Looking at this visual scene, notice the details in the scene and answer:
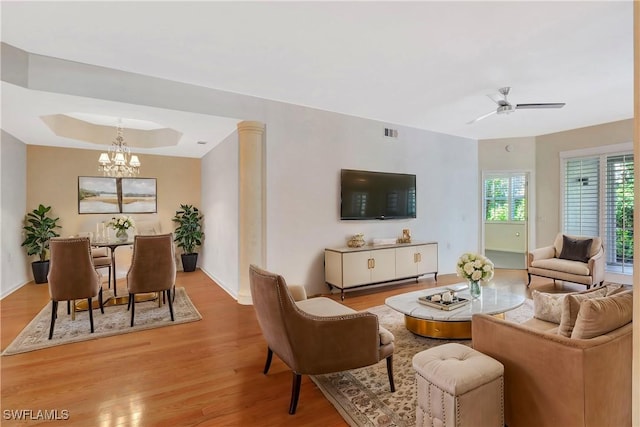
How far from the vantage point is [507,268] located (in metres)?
6.68

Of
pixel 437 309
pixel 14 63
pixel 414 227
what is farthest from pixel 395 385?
pixel 14 63

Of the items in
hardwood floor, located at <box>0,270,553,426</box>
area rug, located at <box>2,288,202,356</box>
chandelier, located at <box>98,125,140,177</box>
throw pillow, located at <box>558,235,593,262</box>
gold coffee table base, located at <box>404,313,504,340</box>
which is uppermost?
chandelier, located at <box>98,125,140,177</box>

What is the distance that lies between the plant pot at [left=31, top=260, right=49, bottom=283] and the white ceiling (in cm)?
238

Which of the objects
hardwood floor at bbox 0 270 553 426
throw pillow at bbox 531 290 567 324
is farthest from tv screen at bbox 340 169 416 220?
throw pillow at bbox 531 290 567 324

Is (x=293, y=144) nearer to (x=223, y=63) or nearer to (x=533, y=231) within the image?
(x=223, y=63)

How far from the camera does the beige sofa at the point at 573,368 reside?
1460mm

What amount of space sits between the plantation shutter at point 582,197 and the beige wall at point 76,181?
7.79 meters

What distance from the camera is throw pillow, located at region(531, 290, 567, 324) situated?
8.02ft

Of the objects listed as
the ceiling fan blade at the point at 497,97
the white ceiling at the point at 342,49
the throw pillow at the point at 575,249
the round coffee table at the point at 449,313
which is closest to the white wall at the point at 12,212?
the white ceiling at the point at 342,49

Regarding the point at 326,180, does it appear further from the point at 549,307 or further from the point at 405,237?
the point at 549,307

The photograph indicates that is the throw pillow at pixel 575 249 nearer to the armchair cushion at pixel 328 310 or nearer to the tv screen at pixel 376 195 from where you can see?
the tv screen at pixel 376 195

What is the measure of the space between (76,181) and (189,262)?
263 cm

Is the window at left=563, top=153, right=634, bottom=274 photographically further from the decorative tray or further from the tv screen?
the decorative tray

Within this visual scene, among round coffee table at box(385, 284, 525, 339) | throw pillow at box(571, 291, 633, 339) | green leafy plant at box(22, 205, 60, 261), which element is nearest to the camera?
throw pillow at box(571, 291, 633, 339)
